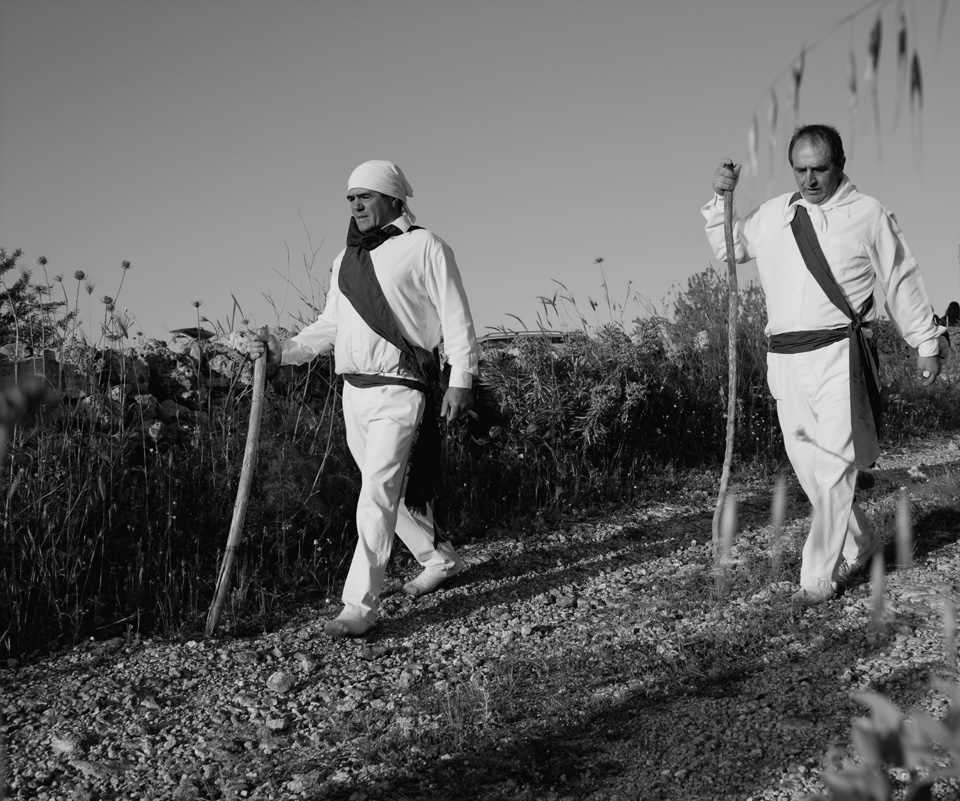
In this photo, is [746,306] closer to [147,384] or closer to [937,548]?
[937,548]

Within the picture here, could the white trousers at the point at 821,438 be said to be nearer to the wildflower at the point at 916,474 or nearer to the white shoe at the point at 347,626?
the white shoe at the point at 347,626

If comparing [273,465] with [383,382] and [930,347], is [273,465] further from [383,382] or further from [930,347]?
[930,347]

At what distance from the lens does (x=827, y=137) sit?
470 cm

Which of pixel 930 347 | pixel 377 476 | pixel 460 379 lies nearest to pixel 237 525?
pixel 377 476

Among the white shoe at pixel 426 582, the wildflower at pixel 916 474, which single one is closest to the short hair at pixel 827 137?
the white shoe at pixel 426 582

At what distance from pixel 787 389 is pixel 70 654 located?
12.2 feet

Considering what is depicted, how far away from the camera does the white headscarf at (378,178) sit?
188 inches

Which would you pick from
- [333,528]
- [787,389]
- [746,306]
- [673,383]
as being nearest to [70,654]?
[333,528]

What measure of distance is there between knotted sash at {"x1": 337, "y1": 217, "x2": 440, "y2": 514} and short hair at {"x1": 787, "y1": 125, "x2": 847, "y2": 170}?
2.00 meters

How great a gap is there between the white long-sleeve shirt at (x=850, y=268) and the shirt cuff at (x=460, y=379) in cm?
154

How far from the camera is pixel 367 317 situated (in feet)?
15.5

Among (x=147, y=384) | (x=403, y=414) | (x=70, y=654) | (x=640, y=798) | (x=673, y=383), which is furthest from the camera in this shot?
(x=673, y=383)

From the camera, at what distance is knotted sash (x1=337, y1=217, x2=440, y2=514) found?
4.73 m

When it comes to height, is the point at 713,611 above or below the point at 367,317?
below
